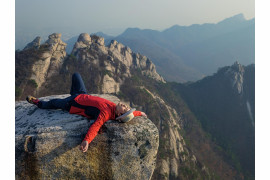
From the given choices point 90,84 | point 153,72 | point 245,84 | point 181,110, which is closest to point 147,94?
point 90,84

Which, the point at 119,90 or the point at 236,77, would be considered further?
the point at 236,77

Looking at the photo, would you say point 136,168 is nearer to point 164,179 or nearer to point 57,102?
point 57,102

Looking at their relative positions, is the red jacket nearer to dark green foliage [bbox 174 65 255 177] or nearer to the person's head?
the person's head

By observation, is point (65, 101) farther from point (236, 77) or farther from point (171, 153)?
point (236, 77)

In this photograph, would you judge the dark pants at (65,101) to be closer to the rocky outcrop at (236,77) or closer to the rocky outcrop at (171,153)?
the rocky outcrop at (171,153)

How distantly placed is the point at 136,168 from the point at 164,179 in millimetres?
33869

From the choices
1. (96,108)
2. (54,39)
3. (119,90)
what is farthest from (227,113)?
(96,108)

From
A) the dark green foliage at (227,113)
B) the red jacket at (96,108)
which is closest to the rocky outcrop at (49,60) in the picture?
the red jacket at (96,108)

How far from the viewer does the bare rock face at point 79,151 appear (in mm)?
5160

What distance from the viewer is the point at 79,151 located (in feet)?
17.5

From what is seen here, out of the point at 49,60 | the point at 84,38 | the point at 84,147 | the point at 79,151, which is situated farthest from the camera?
the point at 84,38

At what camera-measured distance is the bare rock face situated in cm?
516

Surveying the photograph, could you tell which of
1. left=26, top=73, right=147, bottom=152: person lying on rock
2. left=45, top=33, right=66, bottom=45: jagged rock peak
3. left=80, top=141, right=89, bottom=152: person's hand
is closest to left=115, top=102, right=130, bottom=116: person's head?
left=26, top=73, right=147, bottom=152: person lying on rock

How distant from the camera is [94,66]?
51438 millimetres
